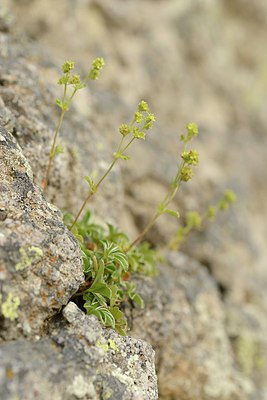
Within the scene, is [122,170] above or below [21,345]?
above

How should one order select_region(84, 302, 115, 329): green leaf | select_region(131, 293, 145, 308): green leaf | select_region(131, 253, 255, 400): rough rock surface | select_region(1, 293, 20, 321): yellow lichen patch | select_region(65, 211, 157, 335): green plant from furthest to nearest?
1. select_region(131, 253, 255, 400): rough rock surface
2. select_region(131, 293, 145, 308): green leaf
3. select_region(65, 211, 157, 335): green plant
4. select_region(84, 302, 115, 329): green leaf
5. select_region(1, 293, 20, 321): yellow lichen patch

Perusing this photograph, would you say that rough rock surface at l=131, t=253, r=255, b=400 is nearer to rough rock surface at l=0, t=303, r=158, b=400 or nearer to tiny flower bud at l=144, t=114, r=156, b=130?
rough rock surface at l=0, t=303, r=158, b=400

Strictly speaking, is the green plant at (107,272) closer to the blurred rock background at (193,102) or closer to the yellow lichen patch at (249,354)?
the blurred rock background at (193,102)

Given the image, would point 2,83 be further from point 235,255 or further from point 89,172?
point 235,255

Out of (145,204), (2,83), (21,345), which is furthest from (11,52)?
(21,345)

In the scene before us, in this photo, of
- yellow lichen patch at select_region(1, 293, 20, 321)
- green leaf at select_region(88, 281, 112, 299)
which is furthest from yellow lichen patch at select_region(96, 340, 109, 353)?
yellow lichen patch at select_region(1, 293, 20, 321)

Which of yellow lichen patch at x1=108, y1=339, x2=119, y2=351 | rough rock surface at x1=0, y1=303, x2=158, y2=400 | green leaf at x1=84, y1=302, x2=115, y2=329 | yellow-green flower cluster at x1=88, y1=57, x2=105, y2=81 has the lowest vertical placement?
rough rock surface at x1=0, y1=303, x2=158, y2=400

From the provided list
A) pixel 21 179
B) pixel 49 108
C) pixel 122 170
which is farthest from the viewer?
pixel 122 170

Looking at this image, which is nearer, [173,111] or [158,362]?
[158,362]
